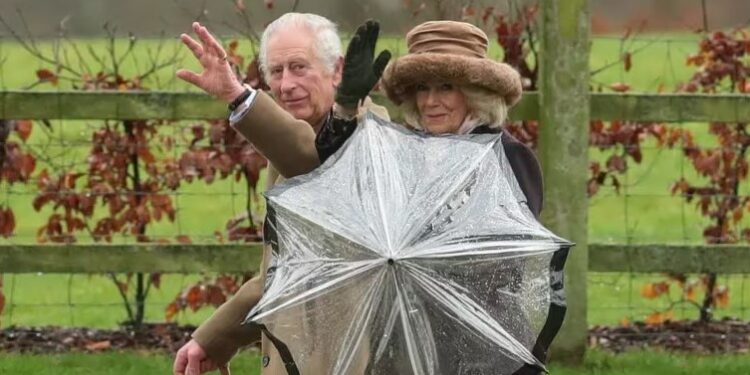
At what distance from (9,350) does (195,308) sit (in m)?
0.82

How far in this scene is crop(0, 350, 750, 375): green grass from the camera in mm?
7797

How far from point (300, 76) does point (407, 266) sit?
2.97 feet

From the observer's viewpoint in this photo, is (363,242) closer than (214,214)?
Yes

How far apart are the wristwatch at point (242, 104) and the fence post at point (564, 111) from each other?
3598 mm

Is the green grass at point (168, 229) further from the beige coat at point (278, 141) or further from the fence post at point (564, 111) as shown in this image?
the beige coat at point (278, 141)

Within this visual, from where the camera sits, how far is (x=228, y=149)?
27.6ft

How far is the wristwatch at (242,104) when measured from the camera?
4.29 meters

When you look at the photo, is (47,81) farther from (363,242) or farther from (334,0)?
(363,242)

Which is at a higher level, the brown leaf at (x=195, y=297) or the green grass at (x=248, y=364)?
the brown leaf at (x=195, y=297)

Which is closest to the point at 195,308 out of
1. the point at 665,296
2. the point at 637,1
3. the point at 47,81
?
the point at 47,81

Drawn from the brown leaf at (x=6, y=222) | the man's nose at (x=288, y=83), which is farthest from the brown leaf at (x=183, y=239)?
the man's nose at (x=288, y=83)

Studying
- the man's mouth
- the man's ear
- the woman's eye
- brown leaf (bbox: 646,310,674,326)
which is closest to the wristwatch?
the man's mouth

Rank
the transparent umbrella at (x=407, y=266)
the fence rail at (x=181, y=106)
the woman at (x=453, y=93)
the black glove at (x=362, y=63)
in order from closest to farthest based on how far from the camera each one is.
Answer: the transparent umbrella at (x=407, y=266)
the black glove at (x=362, y=63)
the woman at (x=453, y=93)
the fence rail at (x=181, y=106)

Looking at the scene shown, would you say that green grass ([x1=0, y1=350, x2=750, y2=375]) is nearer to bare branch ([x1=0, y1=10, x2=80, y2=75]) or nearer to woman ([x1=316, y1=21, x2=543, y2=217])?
bare branch ([x1=0, y1=10, x2=80, y2=75])
